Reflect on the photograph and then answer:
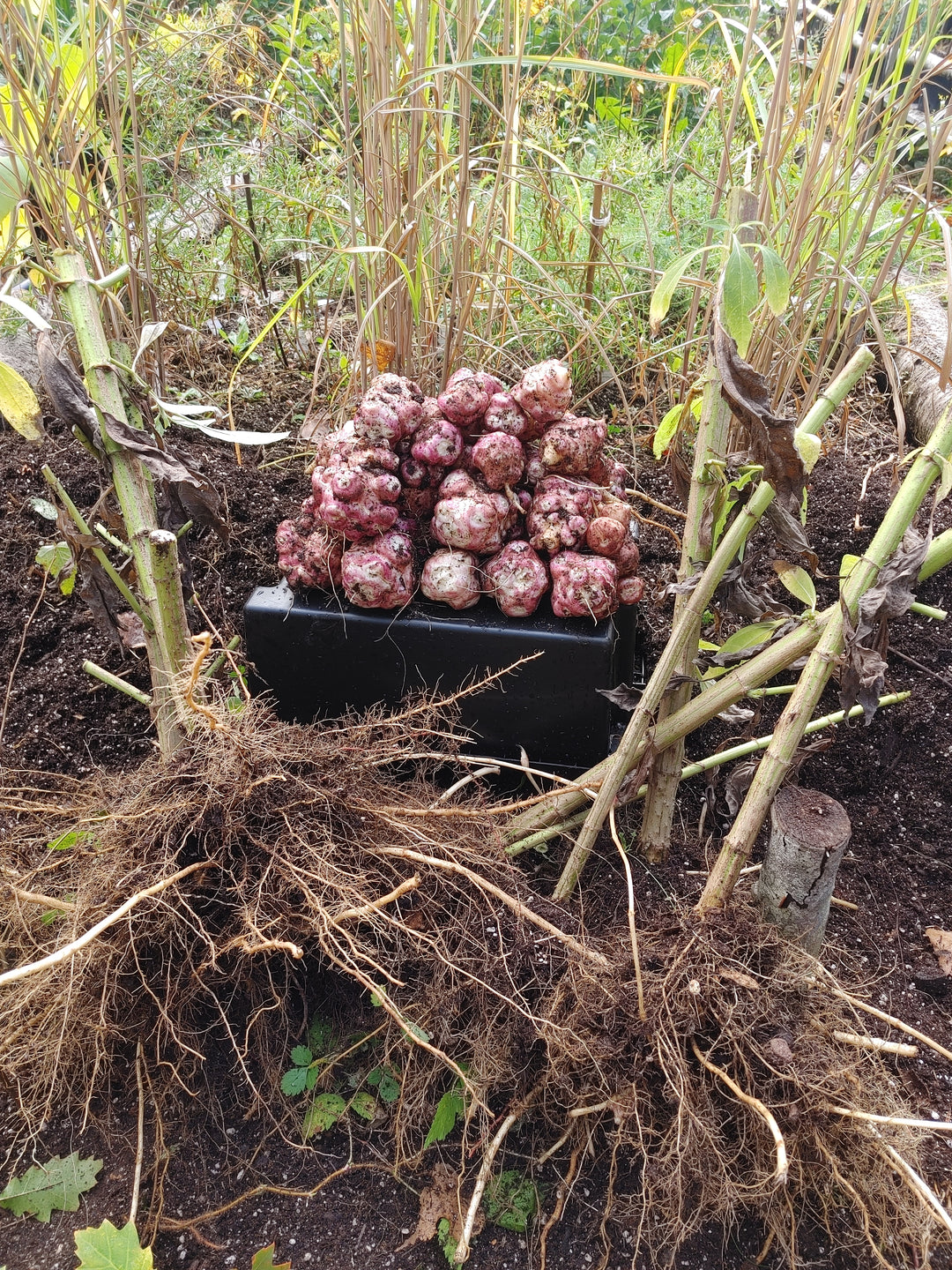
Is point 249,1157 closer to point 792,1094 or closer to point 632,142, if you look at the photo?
point 792,1094

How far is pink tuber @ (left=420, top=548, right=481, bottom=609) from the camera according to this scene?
123cm

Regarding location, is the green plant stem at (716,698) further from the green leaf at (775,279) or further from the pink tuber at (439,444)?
the pink tuber at (439,444)

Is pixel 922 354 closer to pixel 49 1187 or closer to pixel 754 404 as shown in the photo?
pixel 754 404

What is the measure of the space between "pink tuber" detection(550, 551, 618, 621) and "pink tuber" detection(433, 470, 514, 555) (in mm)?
99

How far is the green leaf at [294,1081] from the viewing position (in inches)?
42.6

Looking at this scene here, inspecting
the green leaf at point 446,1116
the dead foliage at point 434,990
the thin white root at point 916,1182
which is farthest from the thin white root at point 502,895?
the thin white root at point 916,1182

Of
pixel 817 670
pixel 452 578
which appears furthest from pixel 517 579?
pixel 817 670

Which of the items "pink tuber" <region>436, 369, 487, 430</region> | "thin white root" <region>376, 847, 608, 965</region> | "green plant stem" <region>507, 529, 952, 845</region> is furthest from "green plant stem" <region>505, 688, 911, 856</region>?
"pink tuber" <region>436, 369, 487, 430</region>

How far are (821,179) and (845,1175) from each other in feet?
4.64

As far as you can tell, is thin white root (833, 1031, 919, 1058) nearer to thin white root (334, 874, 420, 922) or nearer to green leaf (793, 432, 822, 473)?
thin white root (334, 874, 420, 922)

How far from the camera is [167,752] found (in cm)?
123

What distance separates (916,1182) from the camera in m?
0.87

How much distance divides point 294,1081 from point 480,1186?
11.0 inches

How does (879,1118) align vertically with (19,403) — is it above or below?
below
